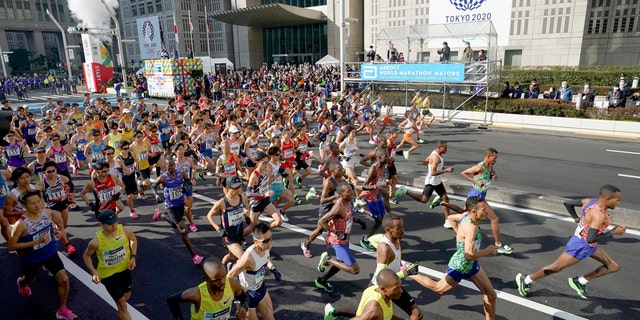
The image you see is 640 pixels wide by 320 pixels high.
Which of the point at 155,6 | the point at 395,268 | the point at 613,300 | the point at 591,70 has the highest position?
the point at 155,6

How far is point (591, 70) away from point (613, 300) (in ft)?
86.0

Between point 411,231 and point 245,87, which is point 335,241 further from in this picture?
point 245,87

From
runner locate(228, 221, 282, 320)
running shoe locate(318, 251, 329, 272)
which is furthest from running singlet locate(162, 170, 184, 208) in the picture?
runner locate(228, 221, 282, 320)

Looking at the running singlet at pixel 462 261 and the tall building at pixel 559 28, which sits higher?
the tall building at pixel 559 28

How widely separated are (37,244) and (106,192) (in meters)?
2.49

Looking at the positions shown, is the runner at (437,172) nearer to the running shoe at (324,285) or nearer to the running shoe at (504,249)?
the running shoe at (504,249)

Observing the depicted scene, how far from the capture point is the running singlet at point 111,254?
491 cm

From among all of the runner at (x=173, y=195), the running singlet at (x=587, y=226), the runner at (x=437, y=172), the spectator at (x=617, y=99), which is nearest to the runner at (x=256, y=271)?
the runner at (x=173, y=195)

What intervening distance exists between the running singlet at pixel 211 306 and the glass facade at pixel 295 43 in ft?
163

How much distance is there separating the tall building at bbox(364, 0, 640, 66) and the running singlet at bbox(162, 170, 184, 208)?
81.4 feet

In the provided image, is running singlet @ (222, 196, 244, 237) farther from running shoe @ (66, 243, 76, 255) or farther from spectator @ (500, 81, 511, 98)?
spectator @ (500, 81, 511, 98)

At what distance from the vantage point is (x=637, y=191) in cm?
Result: 1033

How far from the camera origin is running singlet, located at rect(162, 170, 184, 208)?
23.5ft

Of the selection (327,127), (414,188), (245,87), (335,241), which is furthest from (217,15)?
(335,241)
